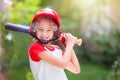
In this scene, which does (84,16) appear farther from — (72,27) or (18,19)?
(18,19)

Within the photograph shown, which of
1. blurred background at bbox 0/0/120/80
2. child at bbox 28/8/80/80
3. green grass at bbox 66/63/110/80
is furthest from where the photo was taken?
blurred background at bbox 0/0/120/80

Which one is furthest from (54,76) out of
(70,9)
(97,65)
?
(70,9)

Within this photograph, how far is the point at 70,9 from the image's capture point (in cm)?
716

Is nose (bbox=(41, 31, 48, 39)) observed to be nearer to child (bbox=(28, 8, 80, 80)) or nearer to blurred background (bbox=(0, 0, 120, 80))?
child (bbox=(28, 8, 80, 80))

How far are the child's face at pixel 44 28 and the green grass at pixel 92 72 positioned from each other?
2.43 meters

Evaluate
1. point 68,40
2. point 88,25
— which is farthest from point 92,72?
point 68,40

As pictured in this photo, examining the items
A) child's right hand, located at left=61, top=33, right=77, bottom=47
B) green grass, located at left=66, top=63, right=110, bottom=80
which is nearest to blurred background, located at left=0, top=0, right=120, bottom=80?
green grass, located at left=66, top=63, right=110, bottom=80

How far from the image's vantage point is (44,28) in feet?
9.39

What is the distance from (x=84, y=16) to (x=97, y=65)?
748 millimetres

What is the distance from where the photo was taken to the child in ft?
9.32

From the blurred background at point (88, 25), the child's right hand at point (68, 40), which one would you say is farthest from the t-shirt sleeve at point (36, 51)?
the blurred background at point (88, 25)

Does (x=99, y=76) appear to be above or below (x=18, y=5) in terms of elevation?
below

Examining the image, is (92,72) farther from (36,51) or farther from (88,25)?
(36,51)

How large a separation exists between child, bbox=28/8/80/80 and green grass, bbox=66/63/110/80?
2403mm
